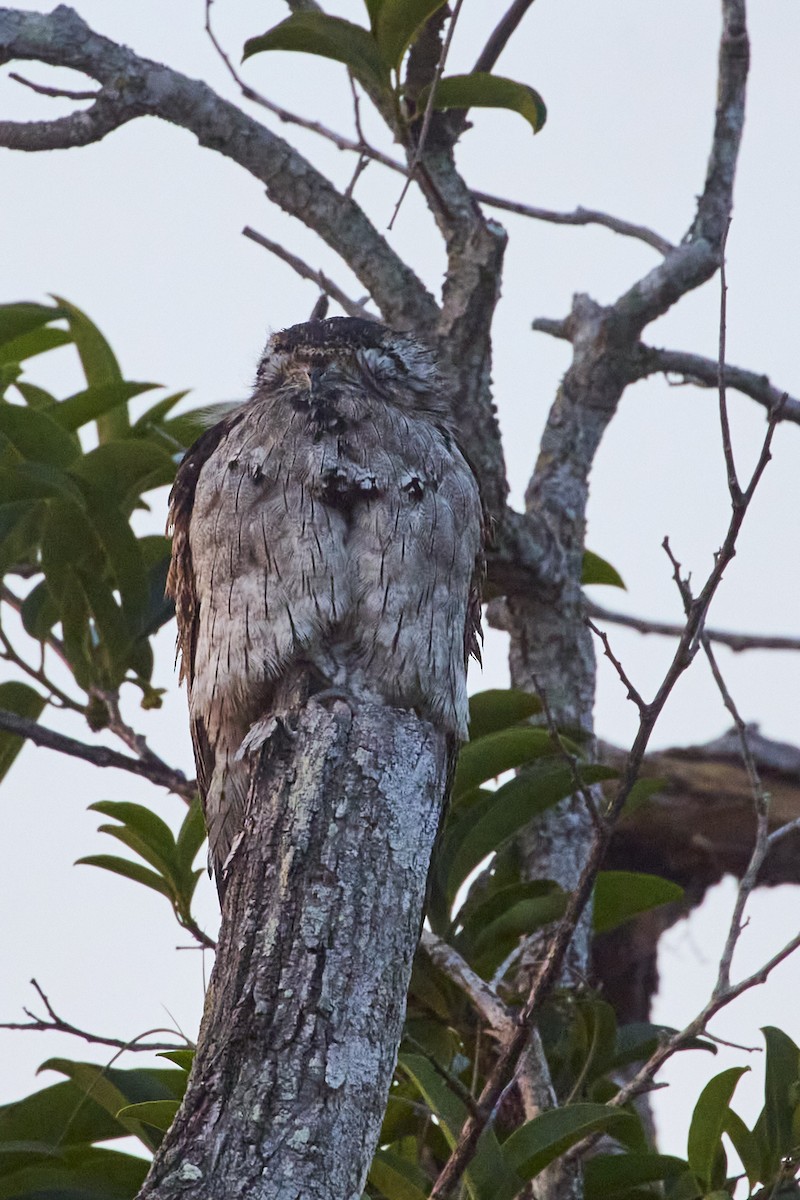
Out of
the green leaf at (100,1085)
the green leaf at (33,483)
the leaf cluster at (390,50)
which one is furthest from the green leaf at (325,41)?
the green leaf at (100,1085)

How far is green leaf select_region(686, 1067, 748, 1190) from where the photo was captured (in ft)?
9.02

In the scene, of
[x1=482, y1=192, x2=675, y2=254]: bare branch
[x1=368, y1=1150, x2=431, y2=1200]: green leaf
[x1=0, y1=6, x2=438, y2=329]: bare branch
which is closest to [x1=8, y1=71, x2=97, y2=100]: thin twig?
[x1=0, y1=6, x2=438, y2=329]: bare branch

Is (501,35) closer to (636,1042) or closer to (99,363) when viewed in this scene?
(99,363)

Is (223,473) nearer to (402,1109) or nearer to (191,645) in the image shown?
(191,645)

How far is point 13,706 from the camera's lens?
3.80 meters

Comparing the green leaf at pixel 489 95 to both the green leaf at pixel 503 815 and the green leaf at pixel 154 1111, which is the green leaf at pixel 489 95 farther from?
the green leaf at pixel 154 1111

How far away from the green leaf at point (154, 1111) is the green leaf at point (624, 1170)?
90 centimetres

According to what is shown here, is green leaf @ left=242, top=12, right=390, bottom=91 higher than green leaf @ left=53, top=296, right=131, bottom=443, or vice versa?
green leaf @ left=242, top=12, right=390, bottom=91

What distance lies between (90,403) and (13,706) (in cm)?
88

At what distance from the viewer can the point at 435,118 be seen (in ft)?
13.1

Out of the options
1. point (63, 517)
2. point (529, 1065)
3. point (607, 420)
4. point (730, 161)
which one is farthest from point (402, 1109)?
point (730, 161)

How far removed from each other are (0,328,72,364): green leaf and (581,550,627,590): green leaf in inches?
69.6

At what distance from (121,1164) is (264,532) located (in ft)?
4.48

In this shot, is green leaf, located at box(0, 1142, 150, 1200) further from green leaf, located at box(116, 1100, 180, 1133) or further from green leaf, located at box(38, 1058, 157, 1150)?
green leaf, located at box(116, 1100, 180, 1133)
